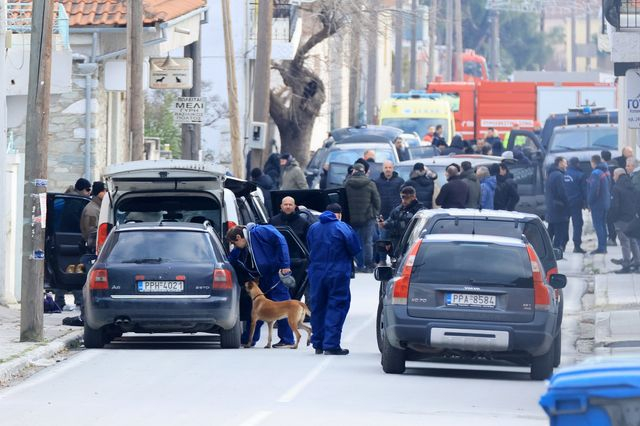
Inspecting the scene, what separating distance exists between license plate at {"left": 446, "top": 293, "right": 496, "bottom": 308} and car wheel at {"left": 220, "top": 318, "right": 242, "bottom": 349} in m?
3.24

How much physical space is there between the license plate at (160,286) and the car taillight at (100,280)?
356 millimetres

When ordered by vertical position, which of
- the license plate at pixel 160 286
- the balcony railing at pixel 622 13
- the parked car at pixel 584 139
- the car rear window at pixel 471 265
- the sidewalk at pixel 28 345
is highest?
the balcony railing at pixel 622 13

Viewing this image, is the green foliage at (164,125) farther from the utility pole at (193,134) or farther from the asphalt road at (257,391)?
the asphalt road at (257,391)

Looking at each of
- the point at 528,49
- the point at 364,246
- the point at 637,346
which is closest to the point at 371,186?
the point at 364,246

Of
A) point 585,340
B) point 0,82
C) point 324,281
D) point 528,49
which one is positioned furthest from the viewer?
point 528,49

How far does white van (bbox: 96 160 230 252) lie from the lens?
56.7 feet

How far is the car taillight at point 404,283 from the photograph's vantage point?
46.9ft

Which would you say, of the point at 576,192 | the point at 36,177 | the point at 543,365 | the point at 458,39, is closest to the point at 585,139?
the point at 576,192

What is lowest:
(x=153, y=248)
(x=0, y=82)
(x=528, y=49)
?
(x=153, y=248)

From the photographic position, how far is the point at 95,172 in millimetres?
28234

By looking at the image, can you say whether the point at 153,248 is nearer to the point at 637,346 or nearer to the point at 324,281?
the point at 324,281

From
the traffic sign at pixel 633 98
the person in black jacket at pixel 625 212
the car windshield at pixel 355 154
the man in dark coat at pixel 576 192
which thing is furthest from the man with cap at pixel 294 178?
the traffic sign at pixel 633 98

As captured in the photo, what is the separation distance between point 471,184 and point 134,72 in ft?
19.9

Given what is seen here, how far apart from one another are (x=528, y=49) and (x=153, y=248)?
3961 inches
